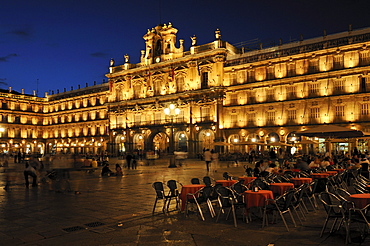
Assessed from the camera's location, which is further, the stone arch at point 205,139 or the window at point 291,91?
the stone arch at point 205,139

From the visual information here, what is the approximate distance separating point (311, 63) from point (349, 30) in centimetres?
568

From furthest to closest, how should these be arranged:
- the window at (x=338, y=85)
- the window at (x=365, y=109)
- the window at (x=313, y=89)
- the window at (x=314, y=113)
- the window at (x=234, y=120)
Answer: the window at (x=234, y=120) < the window at (x=313, y=89) < the window at (x=314, y=113) < the window at (x=338, y=85) < the window at (x=365, y=109)

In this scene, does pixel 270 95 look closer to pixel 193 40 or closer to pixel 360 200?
pixel 193 40

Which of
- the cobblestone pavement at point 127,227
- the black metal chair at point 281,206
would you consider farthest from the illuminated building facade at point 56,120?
the black metal chair at point 281,206

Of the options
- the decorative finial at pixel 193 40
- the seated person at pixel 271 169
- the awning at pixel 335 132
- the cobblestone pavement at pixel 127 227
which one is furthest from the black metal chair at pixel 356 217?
the decorative finial at pixel 193 40

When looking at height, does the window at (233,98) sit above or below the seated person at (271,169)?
above

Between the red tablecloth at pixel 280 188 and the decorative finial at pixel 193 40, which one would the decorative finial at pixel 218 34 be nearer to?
the decorative finial at pixel 193 40

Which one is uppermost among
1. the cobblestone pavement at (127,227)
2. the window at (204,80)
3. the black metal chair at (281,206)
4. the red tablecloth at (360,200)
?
the window at (204,80)

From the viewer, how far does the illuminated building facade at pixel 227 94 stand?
122ft

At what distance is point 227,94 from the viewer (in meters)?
45.6

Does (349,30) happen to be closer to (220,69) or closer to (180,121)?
(220,69)

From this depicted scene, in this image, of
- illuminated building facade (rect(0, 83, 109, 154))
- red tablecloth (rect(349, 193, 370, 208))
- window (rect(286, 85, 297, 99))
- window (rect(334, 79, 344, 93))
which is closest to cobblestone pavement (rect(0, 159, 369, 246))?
red tablecloth (rect(349, 193, 370, 208))

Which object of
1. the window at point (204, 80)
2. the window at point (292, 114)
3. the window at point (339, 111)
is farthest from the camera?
the window at point (204, 80)

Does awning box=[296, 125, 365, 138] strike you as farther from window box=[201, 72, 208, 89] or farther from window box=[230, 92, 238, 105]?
window box=[201, 72, 208, 89]
